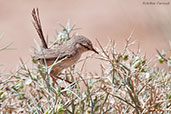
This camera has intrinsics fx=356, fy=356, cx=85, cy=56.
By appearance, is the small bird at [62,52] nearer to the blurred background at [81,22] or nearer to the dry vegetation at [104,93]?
the dry vegetation at [104,93]

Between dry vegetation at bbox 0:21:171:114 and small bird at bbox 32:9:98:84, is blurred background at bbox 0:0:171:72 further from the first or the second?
dry vegetation at bbox 0:21:171:114

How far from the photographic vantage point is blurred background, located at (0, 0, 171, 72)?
7477 mm

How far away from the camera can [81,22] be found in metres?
8.55

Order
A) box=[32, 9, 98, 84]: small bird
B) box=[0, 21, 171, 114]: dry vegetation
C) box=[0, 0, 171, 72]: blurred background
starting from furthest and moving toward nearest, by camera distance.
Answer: box=[0, 0, 171, 72]: blurred background < box=[32, 9, 98, 84]: small bird < box=[0, 21, 171, 114]: dry vegetation

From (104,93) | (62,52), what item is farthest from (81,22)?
(104,93)

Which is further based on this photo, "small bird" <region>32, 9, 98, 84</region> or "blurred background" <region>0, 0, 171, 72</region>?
"blurred background" <region>0, 0, 171, 72</region>

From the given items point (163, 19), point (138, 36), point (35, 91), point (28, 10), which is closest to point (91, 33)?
point (138, 36)

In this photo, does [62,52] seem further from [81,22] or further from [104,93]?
[81,22]

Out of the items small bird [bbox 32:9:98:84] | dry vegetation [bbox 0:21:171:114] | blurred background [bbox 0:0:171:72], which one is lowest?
dry vegetation [bbox 0:21:171:114]

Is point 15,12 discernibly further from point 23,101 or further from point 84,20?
point 23,101

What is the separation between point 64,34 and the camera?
242 cm

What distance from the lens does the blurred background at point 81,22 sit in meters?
7.48

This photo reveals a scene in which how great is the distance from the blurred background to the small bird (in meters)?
4.20

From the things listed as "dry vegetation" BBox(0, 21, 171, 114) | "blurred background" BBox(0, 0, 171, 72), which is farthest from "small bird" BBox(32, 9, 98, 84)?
"blurred background" BBox(0, 0, 171, 72)
